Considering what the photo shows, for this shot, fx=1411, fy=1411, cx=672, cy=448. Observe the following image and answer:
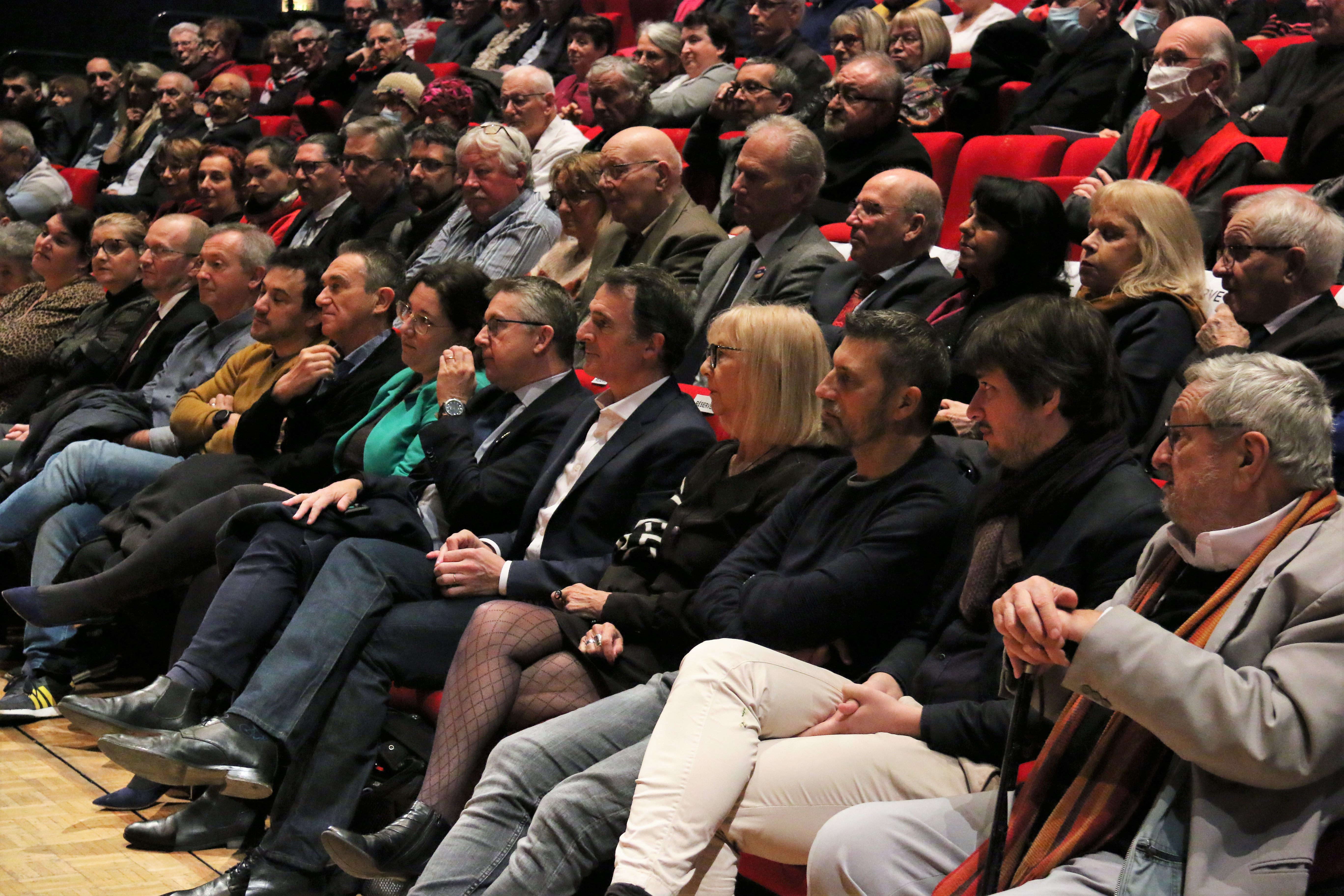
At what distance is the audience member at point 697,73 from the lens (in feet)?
18.5

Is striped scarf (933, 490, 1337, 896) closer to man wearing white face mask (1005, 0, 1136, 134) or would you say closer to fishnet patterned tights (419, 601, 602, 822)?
fishnet patterned tights (419, 601, 602, 822)

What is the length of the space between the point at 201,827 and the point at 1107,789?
1.87 meters

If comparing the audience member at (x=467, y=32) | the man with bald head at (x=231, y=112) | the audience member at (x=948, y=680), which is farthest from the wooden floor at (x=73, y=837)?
the audience member at (x=467, y=32)

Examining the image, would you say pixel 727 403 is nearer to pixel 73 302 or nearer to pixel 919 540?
pixel 919 540

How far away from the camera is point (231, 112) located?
300 inches

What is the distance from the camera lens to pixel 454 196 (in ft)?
16.3

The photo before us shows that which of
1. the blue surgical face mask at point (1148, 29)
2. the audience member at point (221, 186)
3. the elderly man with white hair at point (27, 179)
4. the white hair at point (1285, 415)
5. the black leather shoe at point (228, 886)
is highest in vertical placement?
the white hair at point (1285, 415)

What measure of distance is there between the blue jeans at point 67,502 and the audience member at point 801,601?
6.13ft

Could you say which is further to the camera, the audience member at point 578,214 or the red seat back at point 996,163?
the audience member at point 578,214

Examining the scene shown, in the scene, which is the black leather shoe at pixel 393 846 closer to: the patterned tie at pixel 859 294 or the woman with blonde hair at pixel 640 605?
the woman with blonde hair at pixel 640 605

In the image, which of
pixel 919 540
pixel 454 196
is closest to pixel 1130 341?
pixel 919 540

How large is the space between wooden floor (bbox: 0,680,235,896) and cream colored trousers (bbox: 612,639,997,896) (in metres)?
1.08

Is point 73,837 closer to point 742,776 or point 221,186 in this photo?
point 742,776

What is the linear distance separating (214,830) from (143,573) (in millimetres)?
725
